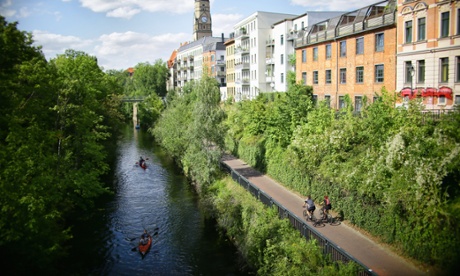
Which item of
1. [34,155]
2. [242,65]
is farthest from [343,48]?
[242,65]

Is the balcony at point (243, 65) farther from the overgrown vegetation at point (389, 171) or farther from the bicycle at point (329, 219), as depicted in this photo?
the bicycle at point (329, 219)

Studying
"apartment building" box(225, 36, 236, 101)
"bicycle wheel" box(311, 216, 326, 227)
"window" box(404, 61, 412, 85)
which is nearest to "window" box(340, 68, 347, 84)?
"window" box(404, 61, 412, 85)

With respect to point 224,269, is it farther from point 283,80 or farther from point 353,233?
point 283,80

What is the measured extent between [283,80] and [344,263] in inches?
1561

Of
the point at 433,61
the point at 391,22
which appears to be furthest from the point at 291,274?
the point at 391,22

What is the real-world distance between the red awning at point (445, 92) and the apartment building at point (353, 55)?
15.8 ft

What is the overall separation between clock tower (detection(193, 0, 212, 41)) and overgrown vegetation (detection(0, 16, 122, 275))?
112831 millimetres

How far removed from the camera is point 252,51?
60750 mm

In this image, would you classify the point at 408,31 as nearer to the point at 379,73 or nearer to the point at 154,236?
the point at 379,73

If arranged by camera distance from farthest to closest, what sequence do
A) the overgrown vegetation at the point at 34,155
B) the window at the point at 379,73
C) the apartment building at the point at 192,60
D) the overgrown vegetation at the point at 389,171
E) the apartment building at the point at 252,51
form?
the apartment building at the point at 192,60
the apartment building at the point at 252,51
the window at the point at 379,73
the overgrown vegetation at the point at 34,155
the overgrown vegetation at the point at 389,171

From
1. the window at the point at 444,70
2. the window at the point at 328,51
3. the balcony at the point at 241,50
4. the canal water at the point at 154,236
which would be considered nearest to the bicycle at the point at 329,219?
the canal water at the point at 154,236

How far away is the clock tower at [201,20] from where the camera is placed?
445 ft

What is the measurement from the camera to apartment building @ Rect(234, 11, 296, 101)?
57.4 metres

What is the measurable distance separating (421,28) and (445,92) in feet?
16.5
